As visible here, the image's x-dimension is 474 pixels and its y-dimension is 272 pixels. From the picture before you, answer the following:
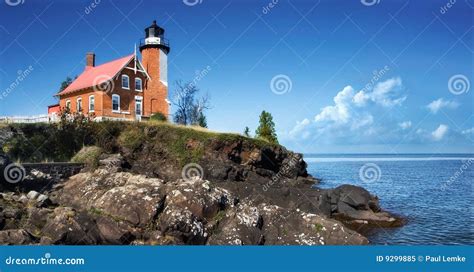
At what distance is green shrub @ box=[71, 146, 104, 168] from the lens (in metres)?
22.6

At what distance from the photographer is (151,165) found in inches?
1011

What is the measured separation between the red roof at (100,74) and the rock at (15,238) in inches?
917

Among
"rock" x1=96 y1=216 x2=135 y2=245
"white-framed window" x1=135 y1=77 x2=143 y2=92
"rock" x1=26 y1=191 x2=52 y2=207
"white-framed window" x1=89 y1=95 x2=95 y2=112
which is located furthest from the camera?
"white-framed window" x1=135 y1=77 x2=143 y2=92

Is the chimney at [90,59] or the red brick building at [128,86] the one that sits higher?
the chimney at [90,59]

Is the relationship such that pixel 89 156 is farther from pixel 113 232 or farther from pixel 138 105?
pixel 138 105

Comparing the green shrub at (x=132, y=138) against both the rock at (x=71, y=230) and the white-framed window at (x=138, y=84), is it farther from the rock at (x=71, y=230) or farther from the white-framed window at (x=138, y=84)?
the rock at (x=71, y=230)

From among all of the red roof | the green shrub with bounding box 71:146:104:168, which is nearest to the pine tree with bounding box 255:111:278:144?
the red roof

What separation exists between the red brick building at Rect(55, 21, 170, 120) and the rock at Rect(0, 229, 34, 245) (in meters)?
20.0

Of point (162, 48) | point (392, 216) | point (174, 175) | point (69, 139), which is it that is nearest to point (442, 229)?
point (392, 216)

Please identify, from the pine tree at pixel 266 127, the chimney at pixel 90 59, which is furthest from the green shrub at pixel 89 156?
the pine tree at pixel 266 127

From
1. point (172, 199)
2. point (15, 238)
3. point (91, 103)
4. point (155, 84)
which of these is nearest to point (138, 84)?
point (155, 84)

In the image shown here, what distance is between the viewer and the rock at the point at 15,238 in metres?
11.5

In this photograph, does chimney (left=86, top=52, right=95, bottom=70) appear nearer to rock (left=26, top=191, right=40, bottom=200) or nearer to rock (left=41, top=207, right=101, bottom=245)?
rock (left=26, top=191, right=40, bottom=200)

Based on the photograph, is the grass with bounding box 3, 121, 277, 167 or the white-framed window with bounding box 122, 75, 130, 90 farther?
the white-framed window with bounding box 122, 75, 130, 90
